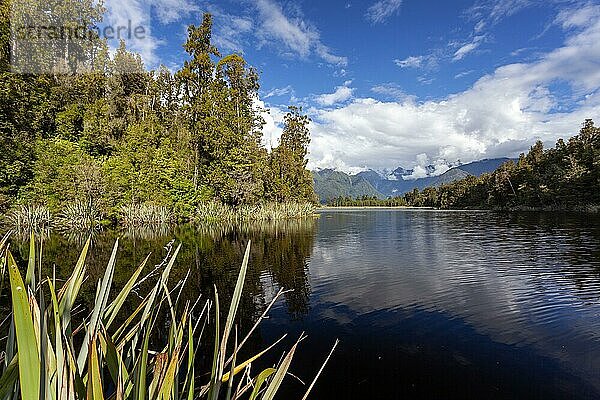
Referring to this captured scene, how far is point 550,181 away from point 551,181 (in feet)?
1.03

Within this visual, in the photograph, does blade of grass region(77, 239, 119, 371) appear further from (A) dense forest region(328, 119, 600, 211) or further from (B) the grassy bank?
(A) dense forest region(328, 119, 600, 211)

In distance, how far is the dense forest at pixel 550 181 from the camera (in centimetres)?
5856

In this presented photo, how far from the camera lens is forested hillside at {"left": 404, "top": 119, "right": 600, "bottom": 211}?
192 ft

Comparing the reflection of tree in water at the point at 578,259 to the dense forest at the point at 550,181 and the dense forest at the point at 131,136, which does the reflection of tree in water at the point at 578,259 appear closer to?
the dense forest at the point at 131,136

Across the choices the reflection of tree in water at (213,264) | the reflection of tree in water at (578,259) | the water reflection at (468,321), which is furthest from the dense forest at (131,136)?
the reflection of tree in water at (578,259)

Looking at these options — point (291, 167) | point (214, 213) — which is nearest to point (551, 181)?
point (291, 167)

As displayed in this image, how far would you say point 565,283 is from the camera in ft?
38.2

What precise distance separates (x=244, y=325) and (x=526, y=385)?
224 inches

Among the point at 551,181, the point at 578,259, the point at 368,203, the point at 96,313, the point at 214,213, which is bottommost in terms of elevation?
the point at 578,259

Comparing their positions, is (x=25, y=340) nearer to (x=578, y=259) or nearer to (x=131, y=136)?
(x=578, y=259)

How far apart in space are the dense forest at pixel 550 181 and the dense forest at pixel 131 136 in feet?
162

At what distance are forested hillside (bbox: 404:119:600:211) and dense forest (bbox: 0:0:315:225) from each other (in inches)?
1937

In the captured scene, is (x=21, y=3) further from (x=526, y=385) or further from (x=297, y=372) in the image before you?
(x=526, y=385)

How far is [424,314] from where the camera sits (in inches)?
362
